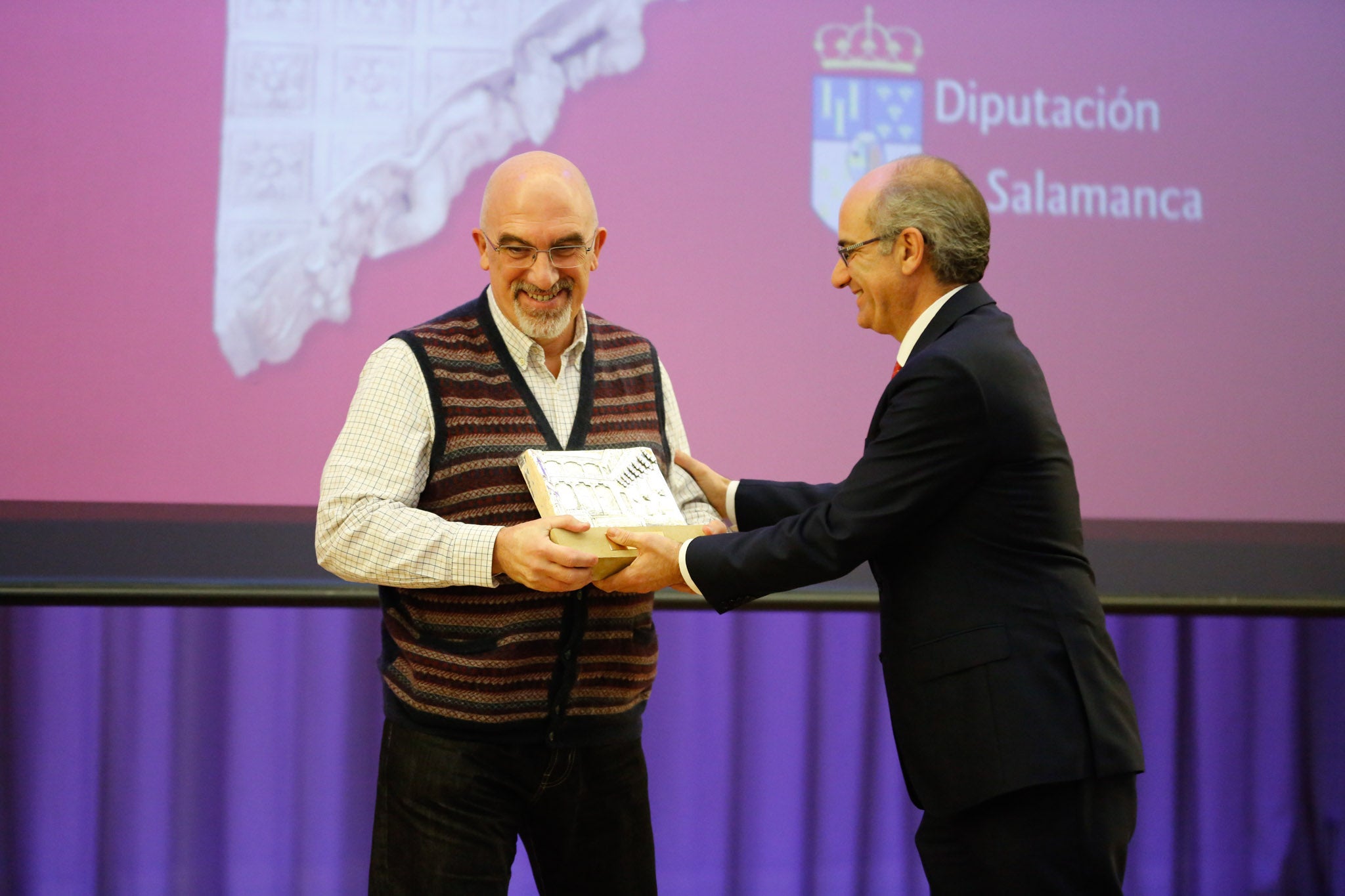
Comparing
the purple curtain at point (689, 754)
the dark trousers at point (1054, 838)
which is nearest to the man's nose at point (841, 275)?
the dark trousers at point (1054, 838)

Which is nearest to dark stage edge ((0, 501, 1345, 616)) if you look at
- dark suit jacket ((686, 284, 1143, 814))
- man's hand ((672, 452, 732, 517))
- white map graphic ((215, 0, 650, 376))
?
white map graphic ((215, 0, 650, 376))

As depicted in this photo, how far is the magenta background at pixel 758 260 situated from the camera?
9.59 ft

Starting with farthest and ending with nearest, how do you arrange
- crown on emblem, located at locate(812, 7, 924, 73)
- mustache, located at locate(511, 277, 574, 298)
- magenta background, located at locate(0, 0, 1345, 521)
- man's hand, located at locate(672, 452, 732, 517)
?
crown on emblem, located at locate(812, 7, 924, 73)
magenta background, located at locate(0, 0, 1345, 521)
man's hand, located at locate(672, 452, 732, 517)
mustache, located at locate(511, 277, 574, 298)

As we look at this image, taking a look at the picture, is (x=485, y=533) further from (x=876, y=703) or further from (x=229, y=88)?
(x=876, y=703)

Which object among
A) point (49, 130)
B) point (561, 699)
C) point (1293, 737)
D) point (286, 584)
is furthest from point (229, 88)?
point (1293, 737)

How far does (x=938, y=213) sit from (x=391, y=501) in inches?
40.0

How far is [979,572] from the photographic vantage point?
1724 mm

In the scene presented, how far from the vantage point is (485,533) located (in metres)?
1.70

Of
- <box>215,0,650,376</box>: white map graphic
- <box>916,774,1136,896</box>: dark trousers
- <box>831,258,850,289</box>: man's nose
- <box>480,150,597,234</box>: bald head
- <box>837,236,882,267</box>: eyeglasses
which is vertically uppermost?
<box>215,0,650,376</box>: white map graphic

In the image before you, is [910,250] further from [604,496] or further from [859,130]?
[859,130]

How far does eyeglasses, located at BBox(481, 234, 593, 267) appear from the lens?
1857 millimetres

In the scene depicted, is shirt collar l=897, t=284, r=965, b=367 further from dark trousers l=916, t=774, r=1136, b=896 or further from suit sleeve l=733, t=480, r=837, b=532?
dark trousers l=916, t=774, r=1136, b=896

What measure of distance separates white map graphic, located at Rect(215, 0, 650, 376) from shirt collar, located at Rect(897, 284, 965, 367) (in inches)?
62.2

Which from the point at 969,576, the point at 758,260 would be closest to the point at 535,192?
the point at 969,576
